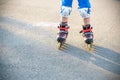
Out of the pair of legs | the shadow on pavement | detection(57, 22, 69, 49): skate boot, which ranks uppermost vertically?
the pair of legs

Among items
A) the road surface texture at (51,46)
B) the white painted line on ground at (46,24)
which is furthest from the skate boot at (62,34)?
the white painted line on ground at (46,24)

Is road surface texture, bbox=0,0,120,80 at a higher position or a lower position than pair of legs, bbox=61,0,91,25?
lower

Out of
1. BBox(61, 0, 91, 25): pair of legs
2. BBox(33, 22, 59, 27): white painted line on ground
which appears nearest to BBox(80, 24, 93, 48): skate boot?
BBox(61, 0, 91, 25): pair of legs

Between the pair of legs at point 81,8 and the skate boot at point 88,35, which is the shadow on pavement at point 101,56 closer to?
the skate boot at point 88,35

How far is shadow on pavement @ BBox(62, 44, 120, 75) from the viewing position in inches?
171

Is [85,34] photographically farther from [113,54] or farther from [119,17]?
[119,17]

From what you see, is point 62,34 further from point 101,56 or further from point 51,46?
point 101,56

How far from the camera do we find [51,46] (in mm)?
5004

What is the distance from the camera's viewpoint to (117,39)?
5238 millimetres

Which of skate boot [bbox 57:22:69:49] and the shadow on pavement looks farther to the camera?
skate boot [bbox 57:22:69:49]

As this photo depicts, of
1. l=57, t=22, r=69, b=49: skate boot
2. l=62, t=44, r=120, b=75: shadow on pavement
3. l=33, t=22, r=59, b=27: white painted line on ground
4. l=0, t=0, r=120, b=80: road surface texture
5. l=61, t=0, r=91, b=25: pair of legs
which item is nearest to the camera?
l=0, t=0, r=120, b=80: road surface texture

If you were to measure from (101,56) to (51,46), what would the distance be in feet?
2.94

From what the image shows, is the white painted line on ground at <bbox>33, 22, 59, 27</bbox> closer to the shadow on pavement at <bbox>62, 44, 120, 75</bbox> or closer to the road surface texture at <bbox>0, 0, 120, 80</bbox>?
the road surface texture at <bbox>0, 0, 120, 80</bbox>

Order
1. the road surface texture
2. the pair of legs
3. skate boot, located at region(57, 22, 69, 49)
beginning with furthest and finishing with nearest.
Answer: skate boot, located at region(57, 22, 69, 49)
the pair of legs
the road surface texture
